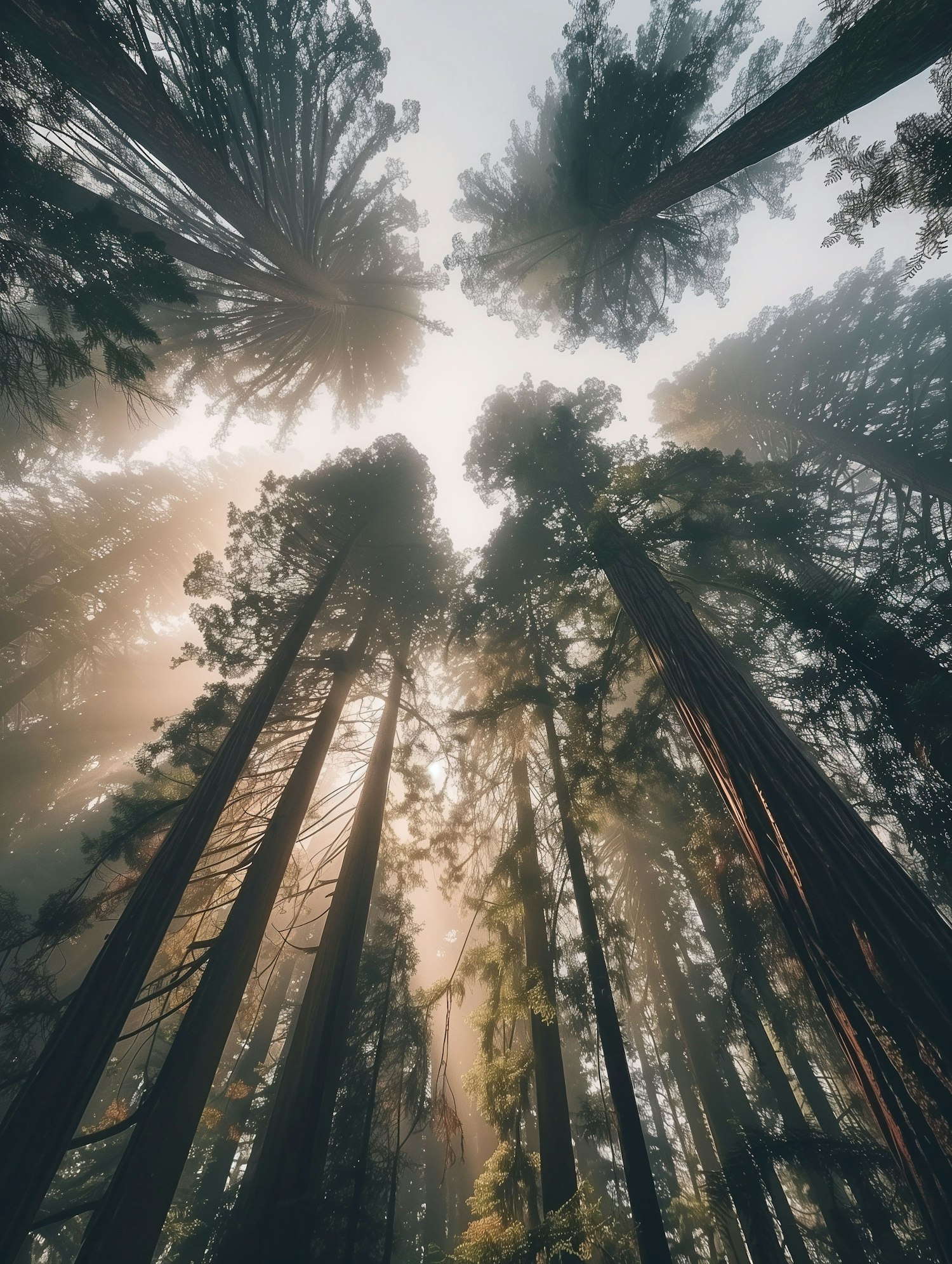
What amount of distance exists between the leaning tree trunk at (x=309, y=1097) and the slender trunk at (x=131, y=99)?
844cm

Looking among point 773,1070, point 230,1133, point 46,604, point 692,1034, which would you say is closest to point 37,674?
point 46,604

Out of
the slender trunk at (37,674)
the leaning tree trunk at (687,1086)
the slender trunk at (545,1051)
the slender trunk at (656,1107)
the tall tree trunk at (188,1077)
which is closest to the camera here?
the tall tree trunk at (188,1077)

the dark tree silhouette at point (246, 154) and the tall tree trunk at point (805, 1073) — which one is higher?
the dark tree silhouette at point (246, 154)

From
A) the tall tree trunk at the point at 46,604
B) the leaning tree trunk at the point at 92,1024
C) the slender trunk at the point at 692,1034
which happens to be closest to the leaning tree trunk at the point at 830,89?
the leaning tree trunk at the point at 92,1024

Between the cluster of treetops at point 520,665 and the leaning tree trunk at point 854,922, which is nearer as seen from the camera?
the leaning tree trunk at point 854,922

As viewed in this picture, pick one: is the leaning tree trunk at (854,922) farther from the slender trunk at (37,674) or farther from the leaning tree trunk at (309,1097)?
the slender trunk at (37,674)

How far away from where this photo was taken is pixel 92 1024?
252 cm

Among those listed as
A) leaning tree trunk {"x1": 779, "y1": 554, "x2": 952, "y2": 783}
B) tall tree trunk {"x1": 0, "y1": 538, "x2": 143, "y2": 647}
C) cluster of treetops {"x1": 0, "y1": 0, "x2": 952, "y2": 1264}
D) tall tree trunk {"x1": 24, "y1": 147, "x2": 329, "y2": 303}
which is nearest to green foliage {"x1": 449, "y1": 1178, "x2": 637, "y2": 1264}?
cluster of treetops {"x1": 0, "y1": 0, "x2": 952, "y2": 1264}

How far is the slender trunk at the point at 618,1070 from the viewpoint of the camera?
11.2 ft

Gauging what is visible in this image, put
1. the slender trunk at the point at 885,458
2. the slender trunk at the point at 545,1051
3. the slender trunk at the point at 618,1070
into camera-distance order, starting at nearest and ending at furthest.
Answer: the slender trunk at the point at 618,1070 → the slender trunk at the point at 545,1051 → the slender trunk at the point at 885,458

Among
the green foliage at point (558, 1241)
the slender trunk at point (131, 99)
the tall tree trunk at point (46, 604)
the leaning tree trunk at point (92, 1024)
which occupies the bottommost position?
the green foliage at point (558, 1241)

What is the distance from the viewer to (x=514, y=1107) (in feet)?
15.2

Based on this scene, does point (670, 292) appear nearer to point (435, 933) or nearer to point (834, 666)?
point (834, 666)

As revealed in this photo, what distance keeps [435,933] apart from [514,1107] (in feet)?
126
